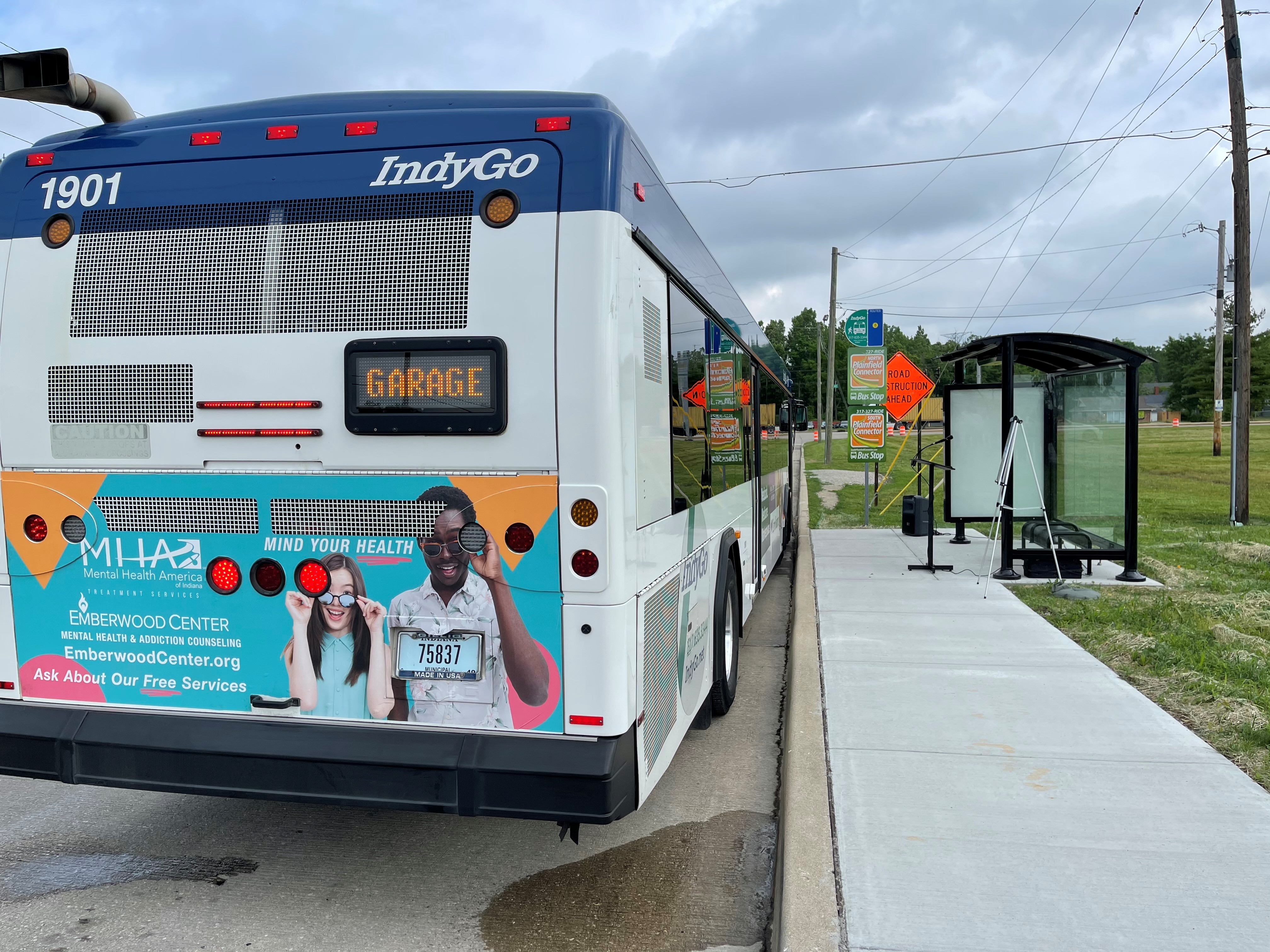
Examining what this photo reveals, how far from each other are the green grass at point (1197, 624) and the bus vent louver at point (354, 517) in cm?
423

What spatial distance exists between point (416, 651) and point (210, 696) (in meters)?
0.90

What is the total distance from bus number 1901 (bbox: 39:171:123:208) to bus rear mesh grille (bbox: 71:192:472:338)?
2.2 inches

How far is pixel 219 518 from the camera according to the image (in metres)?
3.89

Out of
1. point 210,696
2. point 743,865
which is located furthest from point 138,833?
point 743,865

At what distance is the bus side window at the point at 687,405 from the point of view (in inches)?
185

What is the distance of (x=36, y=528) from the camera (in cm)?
405

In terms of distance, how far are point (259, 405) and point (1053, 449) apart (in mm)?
10222

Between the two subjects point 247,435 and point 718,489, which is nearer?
point 247,435

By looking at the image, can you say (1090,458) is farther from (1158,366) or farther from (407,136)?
(1158,366)

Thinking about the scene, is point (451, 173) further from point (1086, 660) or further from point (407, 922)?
point (1086, 660)

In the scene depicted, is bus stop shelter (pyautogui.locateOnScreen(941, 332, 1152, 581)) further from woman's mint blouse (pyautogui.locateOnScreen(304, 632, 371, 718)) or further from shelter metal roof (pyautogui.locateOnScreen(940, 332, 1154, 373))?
woman's mint blouse (pyautogui.locateOnScreen(304, 632, 371, 718))

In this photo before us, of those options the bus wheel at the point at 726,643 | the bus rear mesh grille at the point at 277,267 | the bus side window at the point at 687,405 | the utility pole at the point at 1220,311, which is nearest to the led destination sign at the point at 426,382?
the bus rear mesh grille at the point at 277,267

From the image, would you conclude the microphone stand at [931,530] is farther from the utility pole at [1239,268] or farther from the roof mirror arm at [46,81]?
the roof mirror arm at [46,81]

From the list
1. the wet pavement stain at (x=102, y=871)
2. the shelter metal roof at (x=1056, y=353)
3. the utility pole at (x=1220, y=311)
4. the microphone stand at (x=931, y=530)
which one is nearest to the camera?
the wet pavement stain at (x=102, y=871)
